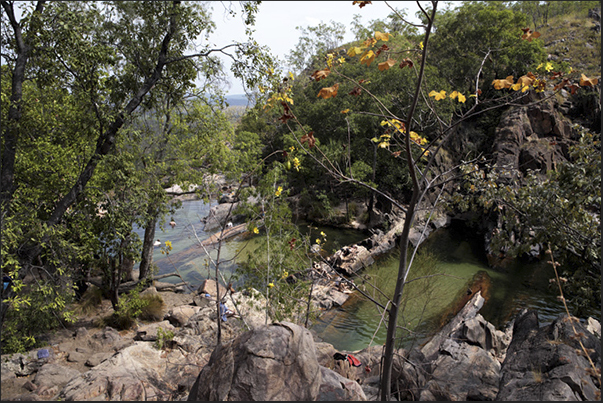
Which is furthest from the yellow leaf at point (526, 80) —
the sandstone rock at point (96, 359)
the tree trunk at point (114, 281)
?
the tree trunk at point (114, 281)

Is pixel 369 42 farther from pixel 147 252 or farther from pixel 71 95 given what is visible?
pixel 147 252

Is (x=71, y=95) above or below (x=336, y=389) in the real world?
above

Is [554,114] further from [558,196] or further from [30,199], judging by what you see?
[30,199]

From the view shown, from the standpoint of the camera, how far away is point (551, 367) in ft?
14.3

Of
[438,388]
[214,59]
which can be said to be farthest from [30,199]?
[438,388]

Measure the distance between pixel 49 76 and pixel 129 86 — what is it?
1529 mm

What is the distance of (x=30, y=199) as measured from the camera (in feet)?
23.1

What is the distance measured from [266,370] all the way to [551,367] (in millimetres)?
3436

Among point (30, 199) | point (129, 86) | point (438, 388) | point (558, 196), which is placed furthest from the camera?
point (129, 86)

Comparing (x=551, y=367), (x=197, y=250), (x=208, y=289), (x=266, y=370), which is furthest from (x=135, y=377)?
(x=197, y=250)

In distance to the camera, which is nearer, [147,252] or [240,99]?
[240,99]

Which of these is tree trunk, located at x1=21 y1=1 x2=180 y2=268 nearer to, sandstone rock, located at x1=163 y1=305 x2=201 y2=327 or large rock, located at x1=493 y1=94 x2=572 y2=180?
sandstone rock, located at x1=163 y1=305 x2=201 y2=327

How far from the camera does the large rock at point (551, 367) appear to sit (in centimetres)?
380

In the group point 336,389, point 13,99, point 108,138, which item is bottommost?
point 336,389
